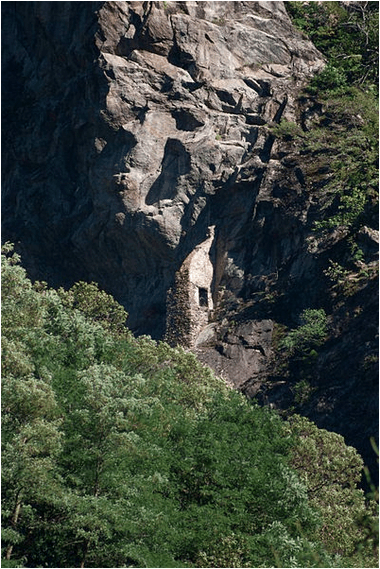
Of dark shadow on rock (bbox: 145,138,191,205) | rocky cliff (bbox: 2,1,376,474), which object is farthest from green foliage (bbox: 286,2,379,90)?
dark shadow on rock (bbox: 145,138,191,205)

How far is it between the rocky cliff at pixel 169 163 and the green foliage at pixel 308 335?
1002 millimetres

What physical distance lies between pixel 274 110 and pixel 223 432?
91.3ft

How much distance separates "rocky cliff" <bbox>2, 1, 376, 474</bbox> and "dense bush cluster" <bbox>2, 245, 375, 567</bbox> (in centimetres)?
1358

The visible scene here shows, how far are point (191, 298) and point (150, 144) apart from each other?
320 inches

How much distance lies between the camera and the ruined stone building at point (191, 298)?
5659 centimetres

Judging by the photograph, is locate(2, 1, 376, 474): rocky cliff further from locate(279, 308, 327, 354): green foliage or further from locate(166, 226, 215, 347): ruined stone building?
locate(279, 308, 327, 354): green foliage

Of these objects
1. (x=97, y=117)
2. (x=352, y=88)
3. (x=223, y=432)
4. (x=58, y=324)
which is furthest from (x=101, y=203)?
(x=223, y=432)

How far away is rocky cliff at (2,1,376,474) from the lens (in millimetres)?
56656

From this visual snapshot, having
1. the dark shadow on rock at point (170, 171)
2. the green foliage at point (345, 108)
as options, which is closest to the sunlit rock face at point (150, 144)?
the dark shadow on rock at point (170, 171)

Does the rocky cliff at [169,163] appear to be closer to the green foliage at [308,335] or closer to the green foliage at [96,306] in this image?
the green foliage at [308,335]

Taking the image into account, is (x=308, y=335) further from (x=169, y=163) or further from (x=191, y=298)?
(x=169, y=163)

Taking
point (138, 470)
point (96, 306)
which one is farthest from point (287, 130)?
point (138, 470)

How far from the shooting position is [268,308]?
2186 inches

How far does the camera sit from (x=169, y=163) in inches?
2377
